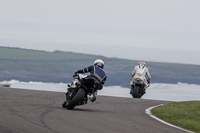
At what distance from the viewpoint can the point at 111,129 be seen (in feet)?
34.1

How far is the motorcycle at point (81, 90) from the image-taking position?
14320mm

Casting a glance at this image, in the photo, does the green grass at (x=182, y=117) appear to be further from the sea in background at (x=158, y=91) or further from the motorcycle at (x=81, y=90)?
the sea in background at (x=158, y=91)

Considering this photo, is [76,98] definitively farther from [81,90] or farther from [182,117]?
[182,117]

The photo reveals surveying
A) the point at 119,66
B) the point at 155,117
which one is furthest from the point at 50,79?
the point at 155,117

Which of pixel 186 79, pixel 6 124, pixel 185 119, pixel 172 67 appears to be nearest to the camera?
pixel 6 124

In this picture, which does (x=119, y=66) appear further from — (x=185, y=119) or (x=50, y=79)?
(x=185, y=119)

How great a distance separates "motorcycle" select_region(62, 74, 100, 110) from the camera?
47.0 feet

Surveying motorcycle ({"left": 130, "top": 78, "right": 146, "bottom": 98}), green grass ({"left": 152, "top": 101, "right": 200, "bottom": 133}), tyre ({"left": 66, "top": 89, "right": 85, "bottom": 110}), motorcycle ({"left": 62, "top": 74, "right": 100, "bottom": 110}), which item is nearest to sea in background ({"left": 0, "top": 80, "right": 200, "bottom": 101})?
motorcycle ({"left": 130, "top": 78, "right": 146, "bottom": 98})

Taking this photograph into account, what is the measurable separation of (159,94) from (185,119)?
116 metres

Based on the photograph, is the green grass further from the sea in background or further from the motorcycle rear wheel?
the sea in background

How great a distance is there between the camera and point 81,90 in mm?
14438

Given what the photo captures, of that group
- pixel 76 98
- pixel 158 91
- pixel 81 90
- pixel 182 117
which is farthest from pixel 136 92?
pixel 158 91

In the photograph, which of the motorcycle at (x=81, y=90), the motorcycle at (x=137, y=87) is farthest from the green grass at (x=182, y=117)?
the motorcycle at (x=137, y=87)

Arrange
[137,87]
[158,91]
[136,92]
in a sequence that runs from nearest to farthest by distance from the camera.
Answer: [136,92]
[137,87]
[158,91]
